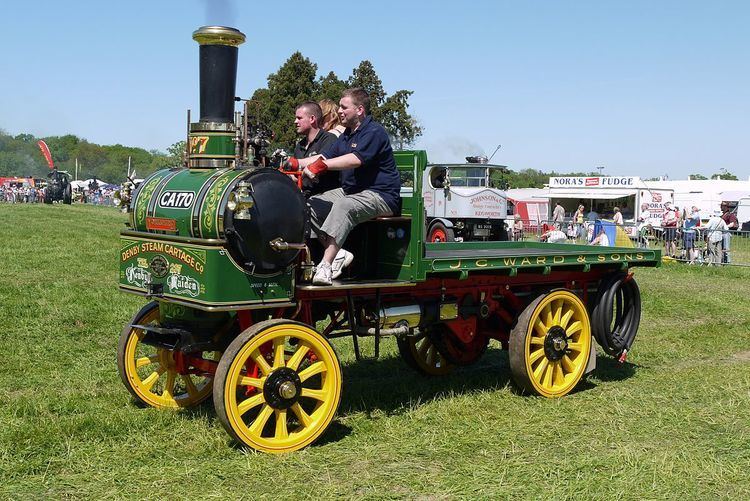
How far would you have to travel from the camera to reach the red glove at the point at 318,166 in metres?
5.46

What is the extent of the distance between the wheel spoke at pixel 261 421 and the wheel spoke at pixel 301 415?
0.55 feet

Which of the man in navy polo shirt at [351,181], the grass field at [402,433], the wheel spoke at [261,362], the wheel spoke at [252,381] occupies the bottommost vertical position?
the grass field at [402,433]

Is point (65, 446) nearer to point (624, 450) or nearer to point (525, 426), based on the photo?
point (525, 426)

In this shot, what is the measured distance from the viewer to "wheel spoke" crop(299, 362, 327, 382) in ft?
17.0

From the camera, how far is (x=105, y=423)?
5516mm

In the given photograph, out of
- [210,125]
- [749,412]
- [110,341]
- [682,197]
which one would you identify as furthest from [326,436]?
[682,197]

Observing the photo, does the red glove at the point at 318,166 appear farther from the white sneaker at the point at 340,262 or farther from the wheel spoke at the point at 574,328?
the wheel spoke at the point at 574,328

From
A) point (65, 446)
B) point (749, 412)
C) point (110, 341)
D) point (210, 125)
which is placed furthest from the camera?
point (110, 341)

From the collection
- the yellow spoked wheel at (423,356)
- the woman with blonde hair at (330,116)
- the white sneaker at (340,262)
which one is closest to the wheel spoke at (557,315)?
the yellow spoked wheel at (423,356)

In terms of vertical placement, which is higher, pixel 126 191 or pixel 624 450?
pixel 126 191

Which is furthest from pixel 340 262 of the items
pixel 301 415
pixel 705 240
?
pixel 705 240

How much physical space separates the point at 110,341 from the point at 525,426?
4486 mm

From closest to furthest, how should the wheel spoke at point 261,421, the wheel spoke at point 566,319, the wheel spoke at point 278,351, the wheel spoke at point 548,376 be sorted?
the wheel spoke at point 261,421, the wheel spoke at point 278,351, the wheel spoke at point 548,376, the wheel spoke at point 566,319

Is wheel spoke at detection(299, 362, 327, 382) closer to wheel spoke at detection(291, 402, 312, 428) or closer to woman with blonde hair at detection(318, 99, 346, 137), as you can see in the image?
wheel spoke at detection(291, 402, 312, 428)
